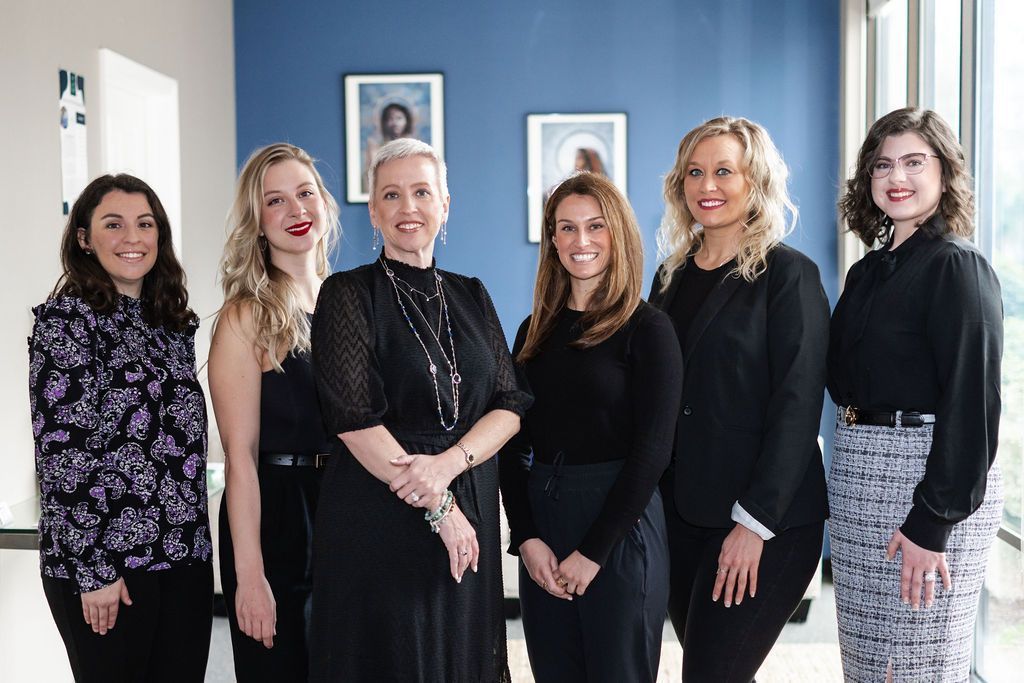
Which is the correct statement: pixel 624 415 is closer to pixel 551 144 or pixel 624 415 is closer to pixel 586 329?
pixel 586 329

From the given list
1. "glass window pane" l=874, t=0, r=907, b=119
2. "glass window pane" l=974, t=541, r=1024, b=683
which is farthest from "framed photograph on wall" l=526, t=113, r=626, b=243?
"glass window pane" l=974, t=541, r=1024, b=683

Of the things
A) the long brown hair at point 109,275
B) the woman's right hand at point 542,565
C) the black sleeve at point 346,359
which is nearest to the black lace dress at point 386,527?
the black sleeve at point 346,359

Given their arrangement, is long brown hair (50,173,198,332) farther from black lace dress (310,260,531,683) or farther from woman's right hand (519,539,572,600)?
woman's right hand (519,539,572,600)

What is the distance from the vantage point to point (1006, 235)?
2.98m

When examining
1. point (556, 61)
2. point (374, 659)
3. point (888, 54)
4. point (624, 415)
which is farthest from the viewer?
point (556, 61)

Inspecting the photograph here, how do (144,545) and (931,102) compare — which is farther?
(931,102)

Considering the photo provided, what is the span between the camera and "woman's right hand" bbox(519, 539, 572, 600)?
1.86 metres

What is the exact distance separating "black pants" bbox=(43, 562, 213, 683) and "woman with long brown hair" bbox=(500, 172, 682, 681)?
0.68m

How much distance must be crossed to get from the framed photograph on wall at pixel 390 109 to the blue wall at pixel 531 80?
6 cm

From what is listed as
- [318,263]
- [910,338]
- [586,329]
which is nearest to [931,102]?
[910,338]

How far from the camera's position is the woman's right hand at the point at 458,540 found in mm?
1665

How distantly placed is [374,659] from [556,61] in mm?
3485

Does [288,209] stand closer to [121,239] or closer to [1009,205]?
[121,239]

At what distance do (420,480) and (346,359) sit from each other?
25 cm
